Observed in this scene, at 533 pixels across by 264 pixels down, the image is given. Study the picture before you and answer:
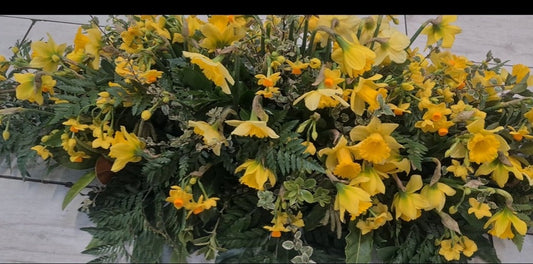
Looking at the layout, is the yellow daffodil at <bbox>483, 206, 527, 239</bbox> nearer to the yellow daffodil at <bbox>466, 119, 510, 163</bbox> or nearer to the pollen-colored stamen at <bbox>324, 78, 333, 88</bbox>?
the yellow daffodil at <bbox>466, 119, 510, 163</bbox>

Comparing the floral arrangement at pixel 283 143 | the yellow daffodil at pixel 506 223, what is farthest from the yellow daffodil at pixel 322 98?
the yellow daffodil at pixel 506 223

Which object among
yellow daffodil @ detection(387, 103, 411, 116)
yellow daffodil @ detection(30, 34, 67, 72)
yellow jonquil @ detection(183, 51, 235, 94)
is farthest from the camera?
yellow daffodil @ detection(30, 34, 67, 72)

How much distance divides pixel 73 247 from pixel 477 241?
0.77 m

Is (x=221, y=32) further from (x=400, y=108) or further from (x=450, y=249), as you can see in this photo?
(x=450, y=249)

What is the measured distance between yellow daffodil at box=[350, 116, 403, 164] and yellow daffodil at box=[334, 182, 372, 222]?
2.3 inches

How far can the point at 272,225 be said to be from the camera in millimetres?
1002

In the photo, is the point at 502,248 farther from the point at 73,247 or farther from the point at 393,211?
the point at 73,247

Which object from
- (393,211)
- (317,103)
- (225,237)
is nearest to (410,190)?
(393,211)

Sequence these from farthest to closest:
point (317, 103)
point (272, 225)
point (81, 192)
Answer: point (81, 192) < point (272, 225) < point (317, 103)

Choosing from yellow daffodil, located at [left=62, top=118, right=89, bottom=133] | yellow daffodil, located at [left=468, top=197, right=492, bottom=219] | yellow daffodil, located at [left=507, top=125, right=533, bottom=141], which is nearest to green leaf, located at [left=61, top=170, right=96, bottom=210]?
yellow daffodil, located at [left=62, top=118, right=89, bottom=133]

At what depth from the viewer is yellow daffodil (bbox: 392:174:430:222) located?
0.93 meters

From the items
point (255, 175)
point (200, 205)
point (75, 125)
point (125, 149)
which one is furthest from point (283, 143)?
point (75, 125)

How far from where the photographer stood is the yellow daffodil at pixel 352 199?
2.89ft

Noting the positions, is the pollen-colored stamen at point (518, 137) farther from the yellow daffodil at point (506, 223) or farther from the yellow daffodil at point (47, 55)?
the yellow daffodil at point (47, 55)
